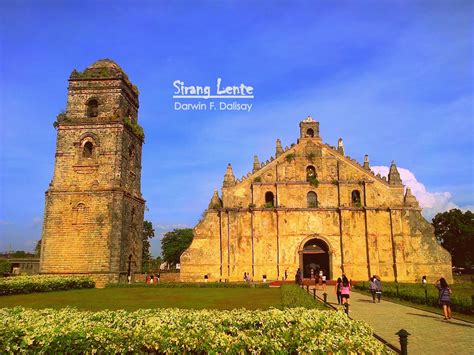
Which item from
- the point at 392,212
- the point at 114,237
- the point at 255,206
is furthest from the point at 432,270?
the point at 114,237

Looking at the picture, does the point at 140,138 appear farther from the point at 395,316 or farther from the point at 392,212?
the point at 395,316

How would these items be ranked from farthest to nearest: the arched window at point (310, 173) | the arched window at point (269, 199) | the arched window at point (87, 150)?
the arched window at point (310, 173) < the arched window at point (269, 199) < the arched window at point (87, 150)

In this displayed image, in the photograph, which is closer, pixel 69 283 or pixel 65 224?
pixel 69 283

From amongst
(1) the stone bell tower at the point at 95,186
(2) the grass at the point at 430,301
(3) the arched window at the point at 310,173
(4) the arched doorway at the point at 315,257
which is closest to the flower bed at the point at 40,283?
(1) the stone bell tower at the point at 95,186

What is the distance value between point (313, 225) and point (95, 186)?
18861mm

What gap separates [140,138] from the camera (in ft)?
126

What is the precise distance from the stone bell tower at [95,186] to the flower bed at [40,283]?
1.80 meters

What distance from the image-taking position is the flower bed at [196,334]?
745cm

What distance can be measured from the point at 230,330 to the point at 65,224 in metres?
26.8

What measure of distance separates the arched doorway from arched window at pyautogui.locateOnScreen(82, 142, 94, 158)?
20.0m

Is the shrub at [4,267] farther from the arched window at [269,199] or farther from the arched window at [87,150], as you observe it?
the arched window at [269,199]

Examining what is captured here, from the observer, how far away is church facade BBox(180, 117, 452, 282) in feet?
113

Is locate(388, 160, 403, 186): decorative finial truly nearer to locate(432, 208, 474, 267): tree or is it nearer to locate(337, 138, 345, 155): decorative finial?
locate(337, 138, 345, 155): decorative finial

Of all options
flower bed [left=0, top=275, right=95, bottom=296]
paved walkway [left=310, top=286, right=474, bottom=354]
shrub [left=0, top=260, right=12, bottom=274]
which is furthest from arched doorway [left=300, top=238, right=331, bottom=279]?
shrub [left=0, top=260, right=12, bottom=274]
